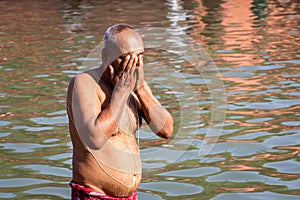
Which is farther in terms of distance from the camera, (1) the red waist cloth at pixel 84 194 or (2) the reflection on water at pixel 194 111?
(2) the reflection on water at pixel 194 111

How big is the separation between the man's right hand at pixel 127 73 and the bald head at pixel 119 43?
0.06 metres

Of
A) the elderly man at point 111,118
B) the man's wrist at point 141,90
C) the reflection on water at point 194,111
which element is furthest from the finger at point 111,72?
the reflection on water at point 194,111

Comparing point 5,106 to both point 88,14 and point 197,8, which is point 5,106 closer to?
point 88,14

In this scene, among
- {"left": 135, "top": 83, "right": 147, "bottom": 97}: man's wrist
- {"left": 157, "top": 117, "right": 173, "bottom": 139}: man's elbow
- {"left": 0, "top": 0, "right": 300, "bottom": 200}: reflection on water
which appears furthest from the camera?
{"left": 0, "top": 0, "right": 300, "bottom": 200}: reflection on water

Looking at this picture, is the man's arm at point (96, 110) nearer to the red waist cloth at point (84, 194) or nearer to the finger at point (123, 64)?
the finger at point (123, 64)

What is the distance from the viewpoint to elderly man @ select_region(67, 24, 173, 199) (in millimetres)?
3760

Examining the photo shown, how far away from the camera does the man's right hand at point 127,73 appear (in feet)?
12.2

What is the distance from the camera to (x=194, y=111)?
30.3 ft

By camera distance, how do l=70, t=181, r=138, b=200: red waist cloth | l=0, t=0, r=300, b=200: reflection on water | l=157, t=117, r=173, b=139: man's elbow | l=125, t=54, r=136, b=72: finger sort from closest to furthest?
l=125, t=54, r=136, b=72: finger → l=70, t=181, r=138, b=200: red waist cloth → l=157, t=117, r=173, b=139: man's elbow → l=0, t=0, r=300, b=200: reflection on water

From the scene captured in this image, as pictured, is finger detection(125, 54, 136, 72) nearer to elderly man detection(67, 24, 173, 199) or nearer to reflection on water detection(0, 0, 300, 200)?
elderly man detection(67, 24, 173, 199)

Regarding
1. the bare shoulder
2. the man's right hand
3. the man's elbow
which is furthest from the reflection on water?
the man's right hand

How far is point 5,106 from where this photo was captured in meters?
9.56

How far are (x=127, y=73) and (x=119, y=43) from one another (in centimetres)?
20

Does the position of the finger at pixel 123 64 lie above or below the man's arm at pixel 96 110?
above
